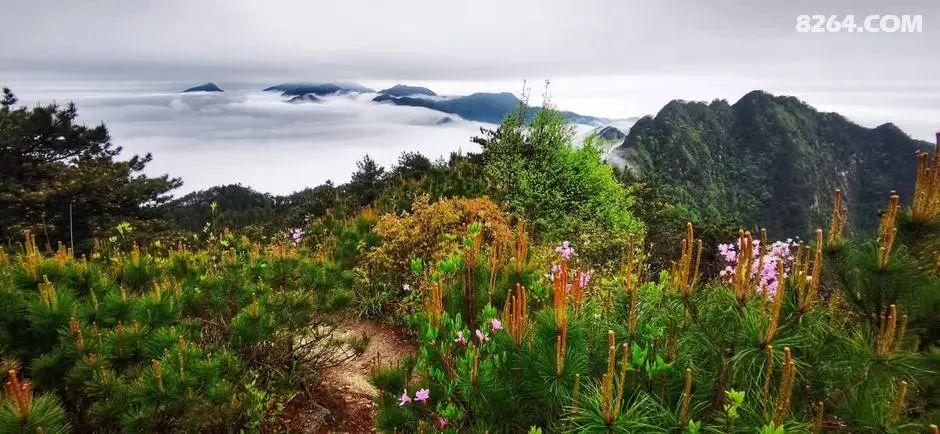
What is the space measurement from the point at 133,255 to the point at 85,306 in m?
1.09

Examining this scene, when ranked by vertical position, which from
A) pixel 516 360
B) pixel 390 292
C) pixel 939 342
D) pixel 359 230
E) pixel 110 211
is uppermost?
pixel 939 342

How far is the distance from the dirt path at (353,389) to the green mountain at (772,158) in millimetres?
71257

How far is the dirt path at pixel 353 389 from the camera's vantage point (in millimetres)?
4617

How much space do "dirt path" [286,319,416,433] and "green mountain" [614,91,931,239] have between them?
234 feet

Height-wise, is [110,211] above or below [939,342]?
below

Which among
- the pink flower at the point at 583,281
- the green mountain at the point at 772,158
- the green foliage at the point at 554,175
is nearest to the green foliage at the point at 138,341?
the pink flower at the point at 583,281

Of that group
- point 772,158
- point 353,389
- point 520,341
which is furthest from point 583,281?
point 772,158

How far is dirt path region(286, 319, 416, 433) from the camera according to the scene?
4.62m

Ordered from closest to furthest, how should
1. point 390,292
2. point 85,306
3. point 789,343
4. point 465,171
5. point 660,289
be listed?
point 789,343
point 660,289
point 85,306
point 390,292
point 465,171

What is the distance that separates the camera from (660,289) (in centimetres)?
251

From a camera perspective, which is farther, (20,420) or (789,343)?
(20,420)

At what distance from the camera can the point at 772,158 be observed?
94.2m

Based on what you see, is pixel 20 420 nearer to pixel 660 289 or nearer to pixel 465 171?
pixel 660 289

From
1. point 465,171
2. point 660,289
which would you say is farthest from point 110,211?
point 660,289
